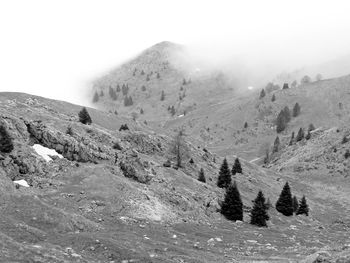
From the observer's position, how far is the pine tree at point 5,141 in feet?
175

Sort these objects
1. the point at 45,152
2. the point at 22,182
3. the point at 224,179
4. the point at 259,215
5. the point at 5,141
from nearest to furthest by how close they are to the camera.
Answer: the point at 22,182 → the point at 5,141 → the point at 45,152 → the point at 259,215 → the point at 224,179

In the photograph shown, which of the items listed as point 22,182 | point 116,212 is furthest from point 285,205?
point 22,182

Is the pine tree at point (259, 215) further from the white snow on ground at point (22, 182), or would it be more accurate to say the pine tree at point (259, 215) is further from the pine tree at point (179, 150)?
the white snow on ground at point (22, 182)

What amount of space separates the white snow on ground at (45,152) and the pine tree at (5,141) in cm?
530

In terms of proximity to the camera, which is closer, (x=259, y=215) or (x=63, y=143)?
(x=259, y=215)

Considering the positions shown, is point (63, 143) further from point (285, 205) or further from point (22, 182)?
point (285, 205)

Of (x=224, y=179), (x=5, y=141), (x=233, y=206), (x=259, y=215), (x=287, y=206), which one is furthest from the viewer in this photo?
(x=224, y=179)

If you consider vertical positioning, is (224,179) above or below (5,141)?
below

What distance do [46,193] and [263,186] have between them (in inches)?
2156

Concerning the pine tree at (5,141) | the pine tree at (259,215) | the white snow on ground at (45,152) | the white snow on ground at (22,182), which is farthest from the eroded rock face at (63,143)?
the pine tree at (259,215)

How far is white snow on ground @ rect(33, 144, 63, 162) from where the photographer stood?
5865 centimetres

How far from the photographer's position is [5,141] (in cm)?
5362

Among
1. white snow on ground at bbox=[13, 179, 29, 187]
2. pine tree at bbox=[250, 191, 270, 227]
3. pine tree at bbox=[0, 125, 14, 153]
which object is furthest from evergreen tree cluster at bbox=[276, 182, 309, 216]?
pine tree at bbox=[0, 125, 14, 153]

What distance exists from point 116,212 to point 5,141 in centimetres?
1606
